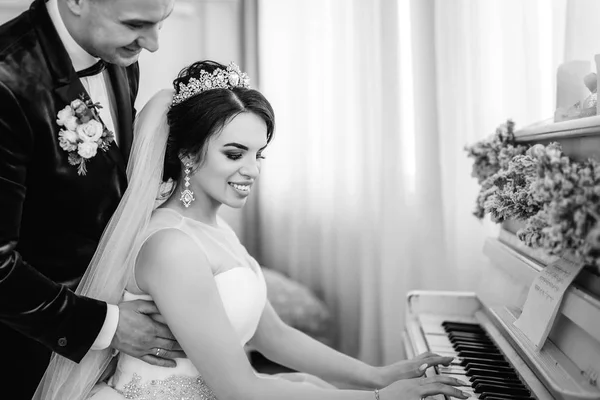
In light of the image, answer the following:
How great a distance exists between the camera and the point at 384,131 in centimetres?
364

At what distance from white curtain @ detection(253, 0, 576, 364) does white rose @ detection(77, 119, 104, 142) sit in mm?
2024

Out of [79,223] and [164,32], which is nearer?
[79,223]

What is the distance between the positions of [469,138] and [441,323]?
122cm

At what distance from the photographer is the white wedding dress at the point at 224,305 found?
6.01 ft

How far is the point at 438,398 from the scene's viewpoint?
64.2 inches

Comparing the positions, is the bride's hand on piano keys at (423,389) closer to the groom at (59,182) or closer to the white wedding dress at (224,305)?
the white wedding dress at (224,305)

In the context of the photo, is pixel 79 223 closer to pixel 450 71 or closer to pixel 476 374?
pixel 476 374

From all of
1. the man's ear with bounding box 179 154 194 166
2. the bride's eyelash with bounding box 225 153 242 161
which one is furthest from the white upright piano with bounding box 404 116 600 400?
the man's ear with bounding box 179 154 194 166

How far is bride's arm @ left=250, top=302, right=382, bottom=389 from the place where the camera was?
2.11m

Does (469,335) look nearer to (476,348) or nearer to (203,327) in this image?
(476,348)

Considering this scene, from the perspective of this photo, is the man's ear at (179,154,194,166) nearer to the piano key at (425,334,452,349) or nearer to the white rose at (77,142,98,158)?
the white rose at (77,142,98,158)

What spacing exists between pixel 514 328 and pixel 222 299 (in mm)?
898

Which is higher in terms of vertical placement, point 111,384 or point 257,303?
point 257,303

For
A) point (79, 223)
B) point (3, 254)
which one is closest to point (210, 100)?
point (79, 223)
